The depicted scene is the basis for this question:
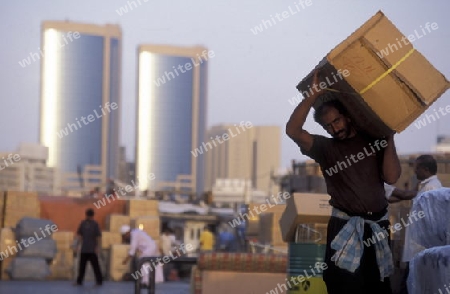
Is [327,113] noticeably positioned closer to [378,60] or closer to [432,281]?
[378,60]

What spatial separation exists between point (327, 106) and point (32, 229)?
17786 mm

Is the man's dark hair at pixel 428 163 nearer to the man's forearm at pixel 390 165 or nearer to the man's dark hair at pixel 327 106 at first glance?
the man's dark hair at pixel 327 106

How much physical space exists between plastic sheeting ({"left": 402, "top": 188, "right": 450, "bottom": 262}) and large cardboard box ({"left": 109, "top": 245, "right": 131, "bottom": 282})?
51.5ft

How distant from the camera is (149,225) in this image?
83.5ft

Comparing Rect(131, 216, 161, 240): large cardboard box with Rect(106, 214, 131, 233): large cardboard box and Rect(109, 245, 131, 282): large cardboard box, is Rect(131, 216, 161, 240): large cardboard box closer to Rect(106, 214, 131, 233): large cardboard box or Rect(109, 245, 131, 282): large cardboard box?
Rect(106, 214, 131, 233): large cardboard box

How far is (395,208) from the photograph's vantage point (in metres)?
10.8

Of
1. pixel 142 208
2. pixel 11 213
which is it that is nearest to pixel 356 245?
pixel 11 213

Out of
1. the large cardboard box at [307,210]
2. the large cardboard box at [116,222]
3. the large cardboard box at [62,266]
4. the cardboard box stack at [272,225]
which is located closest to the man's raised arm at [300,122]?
the large cardboard box at [307,210]

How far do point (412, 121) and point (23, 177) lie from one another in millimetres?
117894

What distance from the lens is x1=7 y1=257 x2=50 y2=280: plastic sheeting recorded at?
2233 cm

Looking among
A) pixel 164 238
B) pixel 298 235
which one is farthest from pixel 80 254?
pixel 298 235

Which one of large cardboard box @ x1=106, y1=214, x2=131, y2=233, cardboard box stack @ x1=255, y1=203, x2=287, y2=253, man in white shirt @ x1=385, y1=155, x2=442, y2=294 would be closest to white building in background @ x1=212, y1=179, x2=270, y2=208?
large cardboard box @ x1=106, y1=214, x2=131, y2=233

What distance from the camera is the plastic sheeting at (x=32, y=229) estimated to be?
75.6ft

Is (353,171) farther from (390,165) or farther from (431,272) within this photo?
(431,272)
